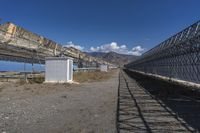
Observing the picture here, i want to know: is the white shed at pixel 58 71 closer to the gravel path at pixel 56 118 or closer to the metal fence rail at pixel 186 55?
the metal fence rail at pixel 186 55

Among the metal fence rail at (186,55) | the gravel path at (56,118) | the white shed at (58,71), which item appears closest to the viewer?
the gravel path at (56,118)

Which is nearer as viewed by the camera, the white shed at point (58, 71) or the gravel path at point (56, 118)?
the gravel path at point (56, 118)

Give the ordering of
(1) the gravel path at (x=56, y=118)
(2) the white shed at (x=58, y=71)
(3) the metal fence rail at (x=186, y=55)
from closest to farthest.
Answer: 1. (1) the gravel path at (x=56, y=118)
2. (3) the metal fence rail at (x=186, y=55)
3. (2) the white shed at (x=58, y=71)

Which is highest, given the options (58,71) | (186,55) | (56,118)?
(186,55)

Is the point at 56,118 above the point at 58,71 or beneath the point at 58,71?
beneath

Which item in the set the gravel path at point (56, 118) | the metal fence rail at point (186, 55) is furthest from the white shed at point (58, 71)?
the gravel path at point (56, 118)

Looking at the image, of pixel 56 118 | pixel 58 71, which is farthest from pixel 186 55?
pixel 56 118

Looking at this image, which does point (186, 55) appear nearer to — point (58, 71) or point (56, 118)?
point (58, 71)

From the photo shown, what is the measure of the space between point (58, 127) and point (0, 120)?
2098 mm

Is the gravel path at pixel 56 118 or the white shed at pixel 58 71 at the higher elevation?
the white shed at pixel 58 71

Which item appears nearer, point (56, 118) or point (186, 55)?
point (56, 118)

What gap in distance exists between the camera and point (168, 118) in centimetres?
911

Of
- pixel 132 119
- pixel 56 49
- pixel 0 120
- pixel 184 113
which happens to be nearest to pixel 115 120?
pixel 132 119

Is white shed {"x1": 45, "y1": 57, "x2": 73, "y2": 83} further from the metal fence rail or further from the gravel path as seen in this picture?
the gravel path
